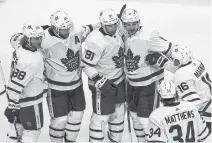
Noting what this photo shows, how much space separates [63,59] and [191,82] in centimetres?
106

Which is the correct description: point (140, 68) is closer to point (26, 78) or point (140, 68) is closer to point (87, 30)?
point (87, 30)

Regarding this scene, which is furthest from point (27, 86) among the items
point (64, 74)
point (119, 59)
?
point (119, 59)

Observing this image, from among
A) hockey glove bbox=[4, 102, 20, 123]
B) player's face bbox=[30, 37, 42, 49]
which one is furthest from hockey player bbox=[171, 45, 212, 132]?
hockey glove bbox=[4, 102, 20, 123]

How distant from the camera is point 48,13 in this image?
847 centimetres

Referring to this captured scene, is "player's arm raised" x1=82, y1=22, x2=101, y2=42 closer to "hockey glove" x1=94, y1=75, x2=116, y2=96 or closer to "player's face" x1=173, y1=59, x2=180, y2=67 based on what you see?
"hockey glove" x1=94, y1=75, x2=116, y2=96

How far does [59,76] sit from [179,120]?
137cm

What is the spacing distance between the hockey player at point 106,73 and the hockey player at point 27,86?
0.42 meters

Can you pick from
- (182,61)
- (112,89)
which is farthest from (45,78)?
(182,61)

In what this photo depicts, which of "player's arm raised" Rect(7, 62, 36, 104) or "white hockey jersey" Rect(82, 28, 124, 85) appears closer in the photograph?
"player's arm raised" Rect(7, 62, 36, 104)

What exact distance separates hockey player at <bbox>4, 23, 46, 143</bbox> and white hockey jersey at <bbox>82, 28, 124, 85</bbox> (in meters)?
0.39

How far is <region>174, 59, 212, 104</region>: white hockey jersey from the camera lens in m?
4.69

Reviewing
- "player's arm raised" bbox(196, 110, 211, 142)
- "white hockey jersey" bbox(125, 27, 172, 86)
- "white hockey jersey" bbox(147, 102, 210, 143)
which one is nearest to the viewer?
"white hockey jersey" bbox(147, 102, 210, 143)

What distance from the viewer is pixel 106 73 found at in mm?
5160

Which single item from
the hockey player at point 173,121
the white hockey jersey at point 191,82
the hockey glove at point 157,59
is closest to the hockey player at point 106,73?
the hockey glove at point 157,59
